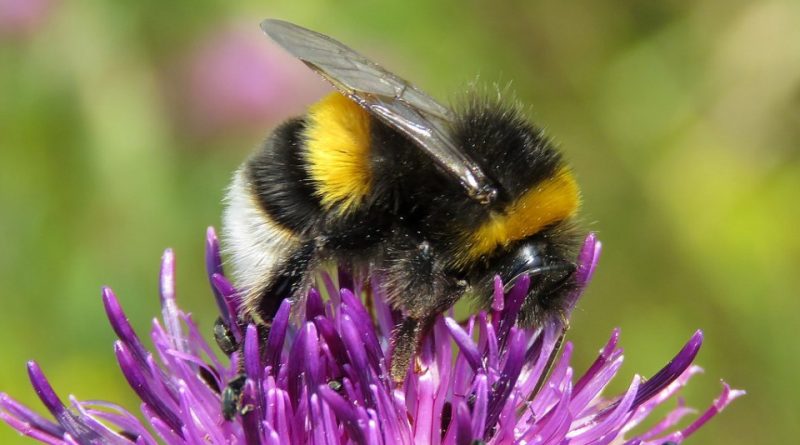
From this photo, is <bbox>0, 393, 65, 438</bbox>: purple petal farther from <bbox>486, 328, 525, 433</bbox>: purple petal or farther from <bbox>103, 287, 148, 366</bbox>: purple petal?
<bbox>486, 328, 525, 433</bbox>: purple petal

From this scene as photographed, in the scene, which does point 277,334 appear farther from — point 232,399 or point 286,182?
point 286,182

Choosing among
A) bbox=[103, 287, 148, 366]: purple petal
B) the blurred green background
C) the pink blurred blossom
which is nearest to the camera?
bbox=[103, 287, 148, 366]: purple petal

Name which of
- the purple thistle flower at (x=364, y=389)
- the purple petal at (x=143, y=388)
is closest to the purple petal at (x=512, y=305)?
the purple thistle flower at (x=364, y=389)

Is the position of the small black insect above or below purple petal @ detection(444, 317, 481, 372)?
below

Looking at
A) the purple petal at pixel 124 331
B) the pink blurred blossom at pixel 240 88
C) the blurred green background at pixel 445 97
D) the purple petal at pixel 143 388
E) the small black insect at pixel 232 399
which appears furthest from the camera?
the pink blurred blossom at pixel 240 88

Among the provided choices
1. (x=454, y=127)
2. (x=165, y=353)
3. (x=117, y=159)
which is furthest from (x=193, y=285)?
(x=454, y=127)

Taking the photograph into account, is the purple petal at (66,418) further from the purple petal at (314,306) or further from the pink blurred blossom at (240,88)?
the pink blurred blossom at (240,88)

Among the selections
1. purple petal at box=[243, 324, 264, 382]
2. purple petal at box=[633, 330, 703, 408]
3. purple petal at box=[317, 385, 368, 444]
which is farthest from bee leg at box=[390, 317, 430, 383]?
purple petal at box=[633, 330, 703, 408]

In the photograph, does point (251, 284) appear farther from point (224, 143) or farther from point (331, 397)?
point (224, 143)
